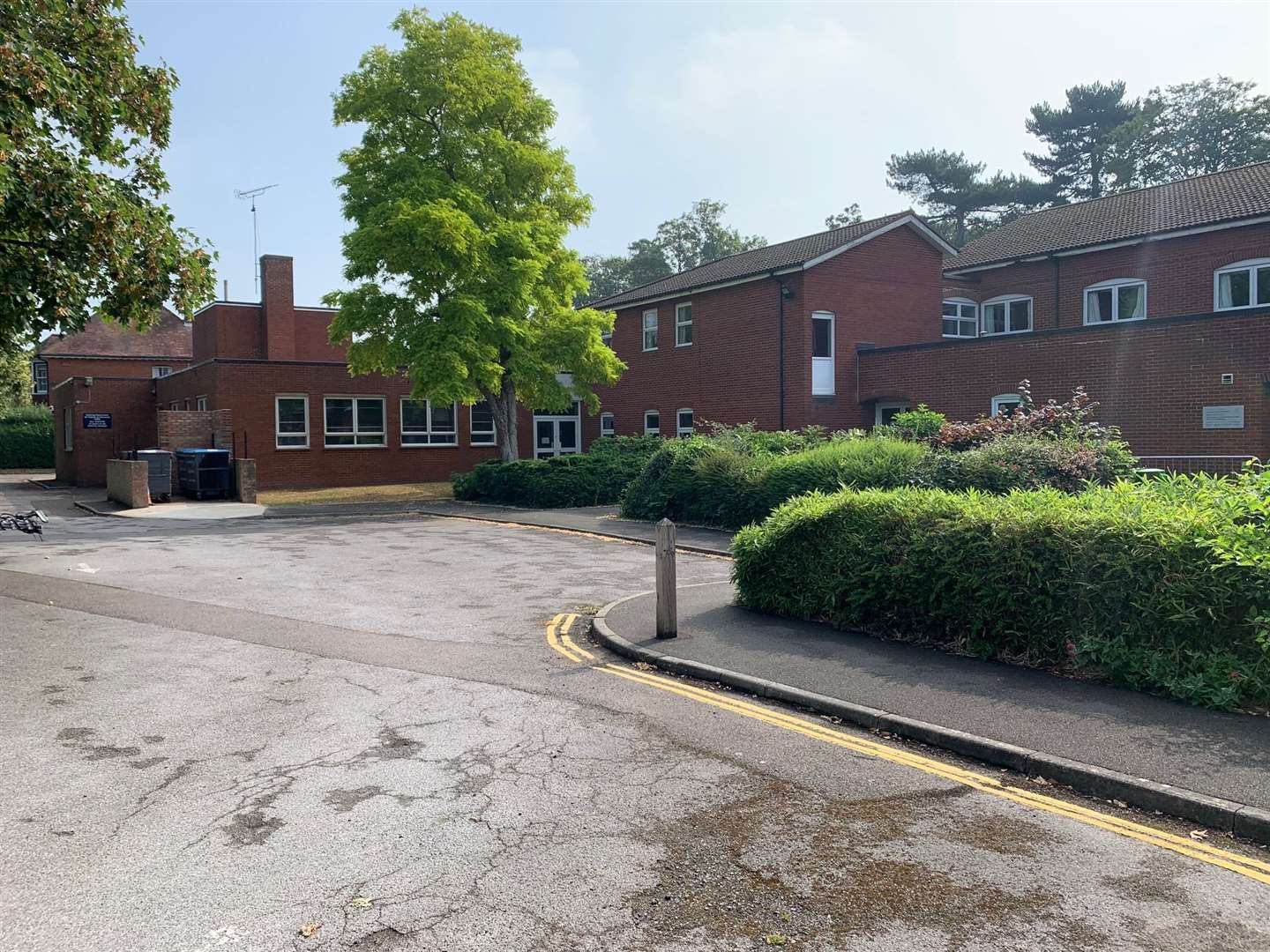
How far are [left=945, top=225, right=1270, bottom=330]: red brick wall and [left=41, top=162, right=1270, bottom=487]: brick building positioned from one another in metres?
0.05

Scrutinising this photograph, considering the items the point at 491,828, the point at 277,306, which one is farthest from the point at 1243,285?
the point at 277,306

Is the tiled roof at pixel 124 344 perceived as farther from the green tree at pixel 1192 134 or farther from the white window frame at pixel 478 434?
the green tree at pixel 1192 134

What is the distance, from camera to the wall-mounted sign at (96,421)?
36156 mm

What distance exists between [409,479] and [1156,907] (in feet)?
108

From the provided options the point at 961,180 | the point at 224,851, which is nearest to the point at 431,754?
the point at 224,851

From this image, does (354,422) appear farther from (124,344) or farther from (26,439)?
(124,344)

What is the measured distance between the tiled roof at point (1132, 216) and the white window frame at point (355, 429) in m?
20.3

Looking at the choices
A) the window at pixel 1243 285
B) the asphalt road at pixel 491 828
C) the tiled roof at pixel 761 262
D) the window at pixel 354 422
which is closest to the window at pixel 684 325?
the tiled roof at pixel 761 262

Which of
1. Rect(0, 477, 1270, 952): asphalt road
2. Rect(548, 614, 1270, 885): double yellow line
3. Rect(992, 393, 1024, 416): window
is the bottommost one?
Rect(548, 614, 1270, 885): double yellow line

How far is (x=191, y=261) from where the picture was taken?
38.8 ft

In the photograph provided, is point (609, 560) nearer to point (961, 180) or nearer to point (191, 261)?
point (191, 261)

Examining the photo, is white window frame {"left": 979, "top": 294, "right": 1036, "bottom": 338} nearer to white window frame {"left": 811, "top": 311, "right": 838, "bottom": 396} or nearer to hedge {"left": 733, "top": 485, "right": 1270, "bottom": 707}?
white window frame {"left": 811, "top": 311, "right": 838, "bottom": 396}

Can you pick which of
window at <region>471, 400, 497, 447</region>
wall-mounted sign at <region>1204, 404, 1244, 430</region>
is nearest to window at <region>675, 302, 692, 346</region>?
window at <region>471, 400, 497, 447</region>

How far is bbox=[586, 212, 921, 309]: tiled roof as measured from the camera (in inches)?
1147
